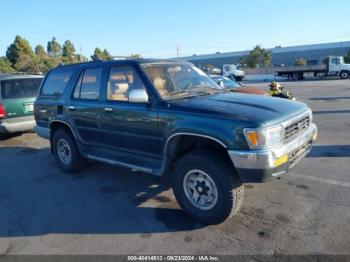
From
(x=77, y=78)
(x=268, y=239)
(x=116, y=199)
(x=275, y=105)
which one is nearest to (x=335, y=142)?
(x=275, y=105)

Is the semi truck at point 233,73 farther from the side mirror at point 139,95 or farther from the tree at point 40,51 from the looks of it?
the tree at point 40,51

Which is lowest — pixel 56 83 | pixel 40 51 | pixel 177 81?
pixel 177 81

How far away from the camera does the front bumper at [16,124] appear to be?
8424 millimetres

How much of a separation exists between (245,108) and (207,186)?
3.35ft

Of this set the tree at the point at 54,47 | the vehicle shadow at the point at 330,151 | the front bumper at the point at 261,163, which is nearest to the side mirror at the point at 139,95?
the front bumper at the point at 261,163

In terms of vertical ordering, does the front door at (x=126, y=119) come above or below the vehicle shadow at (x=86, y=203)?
above

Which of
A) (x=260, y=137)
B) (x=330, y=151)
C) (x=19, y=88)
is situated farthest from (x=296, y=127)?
(x=19, y=88)

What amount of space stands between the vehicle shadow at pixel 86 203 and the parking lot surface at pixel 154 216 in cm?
1

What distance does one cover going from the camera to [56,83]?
6.14 meters

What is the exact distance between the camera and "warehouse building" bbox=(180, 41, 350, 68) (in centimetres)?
6488

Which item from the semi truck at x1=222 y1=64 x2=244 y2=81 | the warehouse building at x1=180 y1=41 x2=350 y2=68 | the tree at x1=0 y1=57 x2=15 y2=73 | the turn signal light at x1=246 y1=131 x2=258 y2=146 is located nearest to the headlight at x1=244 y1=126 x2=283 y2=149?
the turn signal light at x1=246 y1=131 x2=258 y2=146

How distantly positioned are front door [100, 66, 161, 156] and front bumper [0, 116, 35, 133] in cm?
457

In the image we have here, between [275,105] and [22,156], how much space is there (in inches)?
233

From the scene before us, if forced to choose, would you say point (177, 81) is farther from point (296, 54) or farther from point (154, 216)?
point (296, 54)
